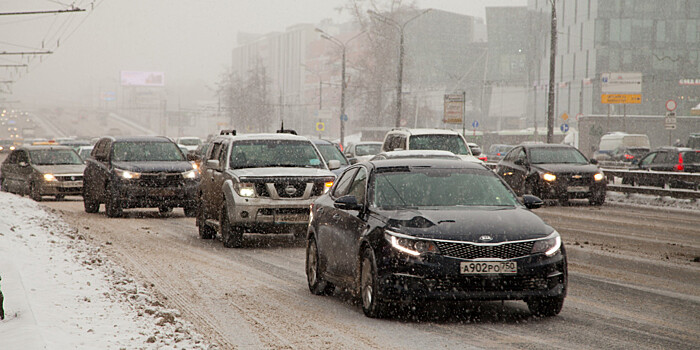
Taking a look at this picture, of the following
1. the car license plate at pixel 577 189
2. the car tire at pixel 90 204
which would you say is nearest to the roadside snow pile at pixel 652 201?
the car license plate at pixel 577 189

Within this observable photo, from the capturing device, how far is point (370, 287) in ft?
25.7

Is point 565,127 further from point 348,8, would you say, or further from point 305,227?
point 305,227

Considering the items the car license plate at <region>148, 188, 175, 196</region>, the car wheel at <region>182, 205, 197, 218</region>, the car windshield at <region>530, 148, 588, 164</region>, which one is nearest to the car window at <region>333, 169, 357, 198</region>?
the car license plate at <region>148, 188, 175, 196</region>

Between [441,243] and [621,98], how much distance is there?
70.9 metres

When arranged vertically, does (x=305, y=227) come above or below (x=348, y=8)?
below

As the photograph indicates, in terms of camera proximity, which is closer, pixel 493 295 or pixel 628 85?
pixel 493 295

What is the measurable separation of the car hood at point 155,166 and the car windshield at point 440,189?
11950 mm

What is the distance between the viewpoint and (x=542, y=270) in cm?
752

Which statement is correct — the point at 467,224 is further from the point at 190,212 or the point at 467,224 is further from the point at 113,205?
the point at 190,212

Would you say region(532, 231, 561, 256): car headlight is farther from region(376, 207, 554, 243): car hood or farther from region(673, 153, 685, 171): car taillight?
region(673, 153, 685, 171): car taillight

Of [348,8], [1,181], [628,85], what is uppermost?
[348,8]

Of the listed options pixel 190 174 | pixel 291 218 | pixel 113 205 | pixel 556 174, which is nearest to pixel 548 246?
pixel 291 218

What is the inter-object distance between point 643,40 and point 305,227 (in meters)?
82.0

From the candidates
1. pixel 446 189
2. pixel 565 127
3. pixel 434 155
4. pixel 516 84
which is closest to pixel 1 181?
pixel 434 155
